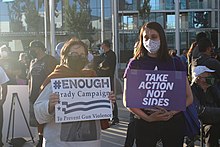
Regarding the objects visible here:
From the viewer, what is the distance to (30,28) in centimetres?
4728

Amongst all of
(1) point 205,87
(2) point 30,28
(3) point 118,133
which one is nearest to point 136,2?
(2) point 30,28

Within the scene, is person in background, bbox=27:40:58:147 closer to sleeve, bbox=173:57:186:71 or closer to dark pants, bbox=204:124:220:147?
dark pants, bbox=204:124:220:147

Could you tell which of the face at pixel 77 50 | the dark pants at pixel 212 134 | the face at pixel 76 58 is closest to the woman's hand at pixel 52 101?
the face at pixel 76 58

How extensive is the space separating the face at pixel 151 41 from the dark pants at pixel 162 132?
0.65 meters

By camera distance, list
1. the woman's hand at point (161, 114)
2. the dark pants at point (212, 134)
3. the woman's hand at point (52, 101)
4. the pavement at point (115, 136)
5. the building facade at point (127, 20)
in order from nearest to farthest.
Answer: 1. the woman's hand at point (52, 101)
2. the woman's hand at point (161, 114)
3. the dark pants at point (212, 134)
4. the pavement at point (115, 136)
5. the building facade at point (127, 20)

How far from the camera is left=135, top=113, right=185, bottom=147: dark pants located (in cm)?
396

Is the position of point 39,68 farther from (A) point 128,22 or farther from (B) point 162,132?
(A) point 128,22

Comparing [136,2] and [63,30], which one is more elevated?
[136,2]

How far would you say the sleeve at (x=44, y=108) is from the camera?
11.7ft

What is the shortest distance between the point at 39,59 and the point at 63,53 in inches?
120

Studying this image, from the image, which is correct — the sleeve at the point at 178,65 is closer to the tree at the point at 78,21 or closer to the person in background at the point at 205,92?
the person in background at the point at 205,92

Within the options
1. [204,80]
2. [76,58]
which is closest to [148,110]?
[76,58]

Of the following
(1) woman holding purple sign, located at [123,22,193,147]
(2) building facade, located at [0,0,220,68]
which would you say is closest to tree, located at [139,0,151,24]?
(2) building facade, located at [0,0,220,68]

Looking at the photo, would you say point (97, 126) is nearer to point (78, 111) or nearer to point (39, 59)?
point (78, 111)
